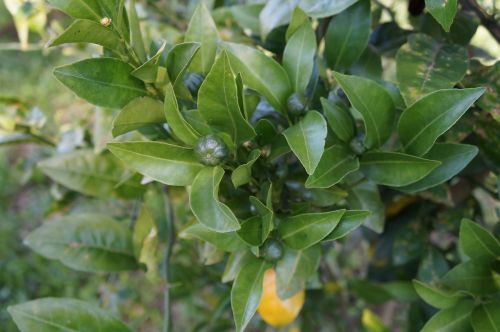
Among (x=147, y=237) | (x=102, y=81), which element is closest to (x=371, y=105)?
(x=102, y=81)

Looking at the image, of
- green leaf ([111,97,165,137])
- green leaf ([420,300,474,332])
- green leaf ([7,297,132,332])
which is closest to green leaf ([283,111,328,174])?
green leaf ([111,97,165,137])

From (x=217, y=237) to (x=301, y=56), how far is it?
205 mm

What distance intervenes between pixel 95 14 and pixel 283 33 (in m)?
0.27

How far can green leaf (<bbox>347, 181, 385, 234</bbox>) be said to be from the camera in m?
0.61

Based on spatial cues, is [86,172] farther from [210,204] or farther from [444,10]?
[444,10]

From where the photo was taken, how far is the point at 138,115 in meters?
0.49

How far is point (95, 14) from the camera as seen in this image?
449 millimetres

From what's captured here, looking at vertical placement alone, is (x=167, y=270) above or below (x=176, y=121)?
below

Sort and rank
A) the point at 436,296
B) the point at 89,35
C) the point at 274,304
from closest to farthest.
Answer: the point at 89,35
the point at 436,296
the point at 274,304

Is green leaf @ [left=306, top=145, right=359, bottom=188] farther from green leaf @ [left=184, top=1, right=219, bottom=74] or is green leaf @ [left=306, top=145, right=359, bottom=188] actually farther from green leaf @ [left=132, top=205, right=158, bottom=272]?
green leaf @ [left=132, top=205, right=158, bottom=272]

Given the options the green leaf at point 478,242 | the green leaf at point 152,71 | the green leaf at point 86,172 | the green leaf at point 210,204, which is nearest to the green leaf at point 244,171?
the green leaf at point 210,204

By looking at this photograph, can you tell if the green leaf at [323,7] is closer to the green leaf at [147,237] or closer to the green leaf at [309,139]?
the green leaf at [309,139]

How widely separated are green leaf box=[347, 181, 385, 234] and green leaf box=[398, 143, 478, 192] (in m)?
0.08

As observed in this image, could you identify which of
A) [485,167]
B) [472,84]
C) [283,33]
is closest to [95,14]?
[283,33]
